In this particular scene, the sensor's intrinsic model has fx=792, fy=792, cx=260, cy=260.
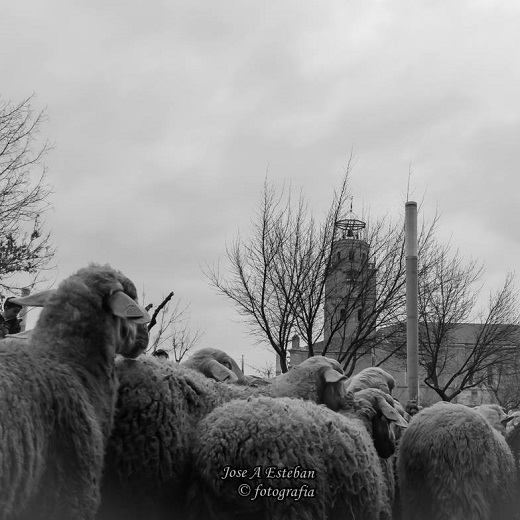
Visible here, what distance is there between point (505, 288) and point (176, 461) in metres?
22.9

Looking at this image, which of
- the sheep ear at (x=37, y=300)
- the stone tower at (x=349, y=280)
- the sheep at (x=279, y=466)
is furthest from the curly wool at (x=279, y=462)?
the stone tower at (x=349, y=280)

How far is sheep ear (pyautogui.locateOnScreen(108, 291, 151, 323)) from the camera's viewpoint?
178 inches

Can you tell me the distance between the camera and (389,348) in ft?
69.1

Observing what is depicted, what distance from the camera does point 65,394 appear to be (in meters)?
4.12

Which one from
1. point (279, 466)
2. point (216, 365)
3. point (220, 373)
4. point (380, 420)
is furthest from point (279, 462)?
point (380, 420)

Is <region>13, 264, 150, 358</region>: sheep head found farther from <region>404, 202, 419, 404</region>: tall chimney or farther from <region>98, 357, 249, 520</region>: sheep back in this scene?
<region>404, 202, 419, 404</region>: tall chimney

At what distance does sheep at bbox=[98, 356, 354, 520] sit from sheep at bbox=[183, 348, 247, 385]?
135 cm

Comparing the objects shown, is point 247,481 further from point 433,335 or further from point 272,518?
point 433,335

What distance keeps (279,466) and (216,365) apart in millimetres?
2248

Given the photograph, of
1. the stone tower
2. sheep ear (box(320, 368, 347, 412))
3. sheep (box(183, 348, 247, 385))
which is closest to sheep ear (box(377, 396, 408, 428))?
sheep ear (box(320, 368, 347, 412))

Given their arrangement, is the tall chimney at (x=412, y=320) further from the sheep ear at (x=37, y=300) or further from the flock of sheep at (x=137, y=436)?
the sheep ear at (x=37, y=300)

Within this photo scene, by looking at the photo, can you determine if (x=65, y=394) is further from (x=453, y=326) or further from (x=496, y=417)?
(x=453, y=326)

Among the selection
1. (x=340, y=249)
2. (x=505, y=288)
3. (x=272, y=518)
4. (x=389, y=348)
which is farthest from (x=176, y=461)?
(x=505, y=288)

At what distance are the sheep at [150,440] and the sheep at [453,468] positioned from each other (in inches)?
84.5
